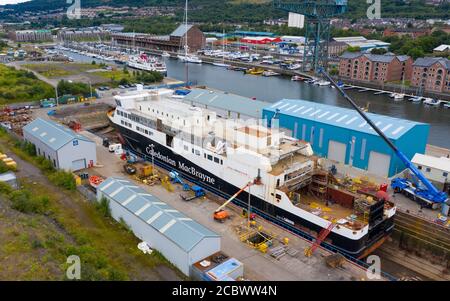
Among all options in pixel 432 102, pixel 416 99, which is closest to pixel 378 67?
pixel 416 99

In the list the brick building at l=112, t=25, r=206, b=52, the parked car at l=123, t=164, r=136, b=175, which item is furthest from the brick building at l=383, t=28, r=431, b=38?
A: the parked car at l=123, t=164, r=136, b=175

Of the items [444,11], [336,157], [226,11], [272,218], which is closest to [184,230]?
[272,218]

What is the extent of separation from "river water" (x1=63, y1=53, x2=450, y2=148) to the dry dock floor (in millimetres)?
20615

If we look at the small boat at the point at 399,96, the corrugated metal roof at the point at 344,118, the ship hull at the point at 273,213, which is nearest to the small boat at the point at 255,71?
the small boat at the point at 399,96

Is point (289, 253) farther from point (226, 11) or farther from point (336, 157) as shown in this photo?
point (226, 11)

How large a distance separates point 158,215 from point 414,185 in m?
11.3

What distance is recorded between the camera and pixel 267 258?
1308 centimetres

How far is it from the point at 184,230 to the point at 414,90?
39.8 m

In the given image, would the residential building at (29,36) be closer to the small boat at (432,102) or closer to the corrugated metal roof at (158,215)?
the small boat at (432,102)

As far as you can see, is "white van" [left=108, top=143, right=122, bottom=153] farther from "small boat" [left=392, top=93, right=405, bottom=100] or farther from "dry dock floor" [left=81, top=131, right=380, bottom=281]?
"small boat" [left=392, top=93, right=405, bottom=100]

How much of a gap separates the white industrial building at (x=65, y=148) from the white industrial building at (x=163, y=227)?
4.77 metres

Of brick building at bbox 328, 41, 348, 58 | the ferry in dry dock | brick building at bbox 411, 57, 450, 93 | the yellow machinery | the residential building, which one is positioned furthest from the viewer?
the residential building

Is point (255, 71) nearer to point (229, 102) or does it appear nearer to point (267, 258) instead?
point (229, 102)

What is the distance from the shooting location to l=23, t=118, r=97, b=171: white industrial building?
62.2 ft
